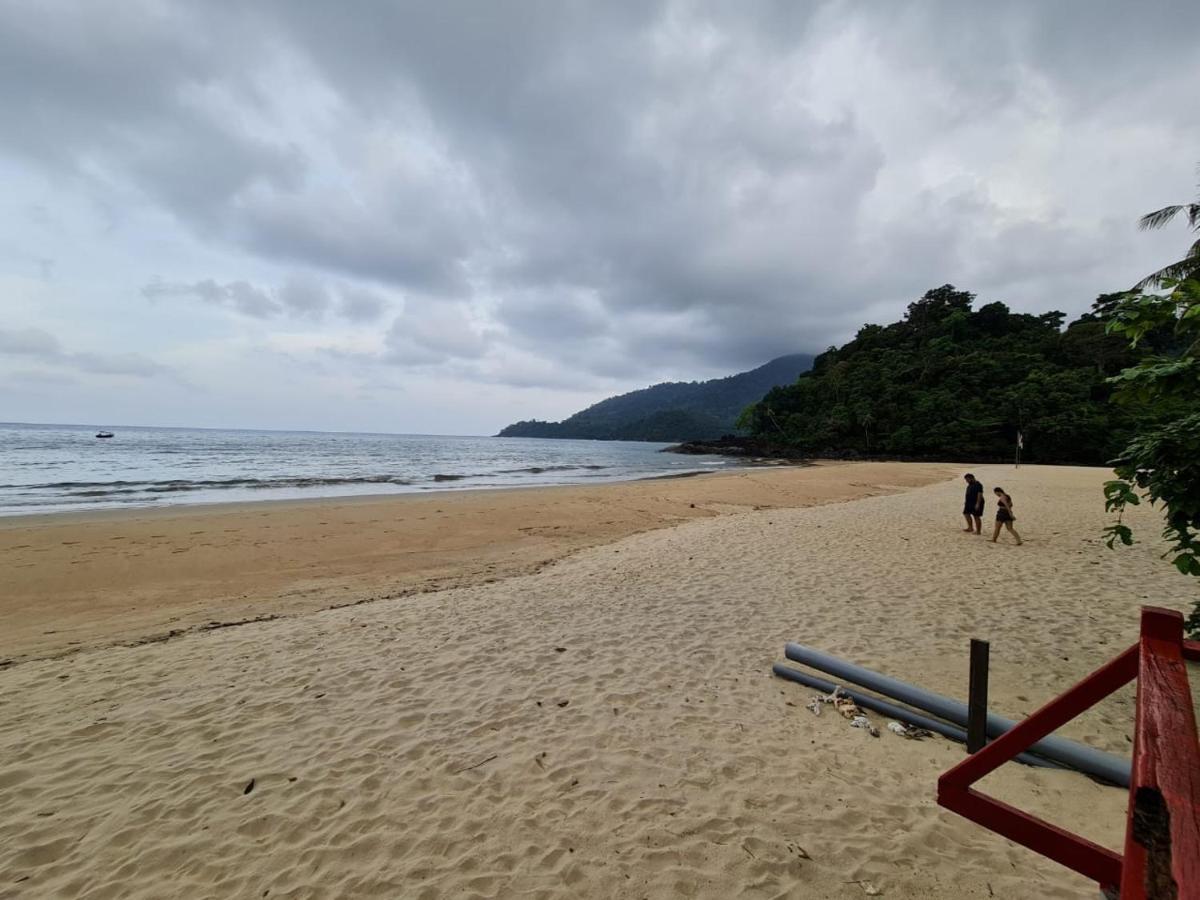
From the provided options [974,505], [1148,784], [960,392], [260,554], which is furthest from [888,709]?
[960,392]

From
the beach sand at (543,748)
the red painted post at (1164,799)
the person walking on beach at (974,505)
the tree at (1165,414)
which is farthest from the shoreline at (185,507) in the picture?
the red painted post at (1164,799)

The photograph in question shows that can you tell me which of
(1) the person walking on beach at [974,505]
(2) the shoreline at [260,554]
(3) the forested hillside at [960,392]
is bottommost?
(2) the shoreline at [260,554]

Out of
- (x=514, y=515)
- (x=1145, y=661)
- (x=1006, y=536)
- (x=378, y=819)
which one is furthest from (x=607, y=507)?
(x=1145, y=661)

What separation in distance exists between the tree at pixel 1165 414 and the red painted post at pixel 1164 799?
2.52 meters

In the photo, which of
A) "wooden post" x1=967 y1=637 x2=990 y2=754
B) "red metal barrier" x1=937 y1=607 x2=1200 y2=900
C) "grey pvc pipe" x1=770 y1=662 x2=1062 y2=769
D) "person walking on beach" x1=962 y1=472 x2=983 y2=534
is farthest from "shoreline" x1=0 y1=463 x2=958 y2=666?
"red metal barrier" x1=937 y1=607 x2=1200 y2=900

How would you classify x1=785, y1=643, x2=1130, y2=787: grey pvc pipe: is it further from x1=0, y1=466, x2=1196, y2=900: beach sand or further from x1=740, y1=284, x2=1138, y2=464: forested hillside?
x1=740, y1=284, x2=1138, y2=464: forested hillside

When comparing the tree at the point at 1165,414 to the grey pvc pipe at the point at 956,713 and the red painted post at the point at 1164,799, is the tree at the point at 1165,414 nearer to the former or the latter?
the grey pvc pipe at the point at 956,713

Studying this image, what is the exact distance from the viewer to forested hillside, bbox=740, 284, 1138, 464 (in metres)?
47.7

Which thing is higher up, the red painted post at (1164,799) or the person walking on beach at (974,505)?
the red painted post at (1164,799)

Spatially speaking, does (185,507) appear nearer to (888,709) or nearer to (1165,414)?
(888,709)

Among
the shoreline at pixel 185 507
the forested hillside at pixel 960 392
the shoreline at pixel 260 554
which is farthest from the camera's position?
the forested hillside at pixel 960 392

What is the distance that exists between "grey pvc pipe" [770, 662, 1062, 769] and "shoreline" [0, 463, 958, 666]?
5909 millimetres

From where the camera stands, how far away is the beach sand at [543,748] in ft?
9.43

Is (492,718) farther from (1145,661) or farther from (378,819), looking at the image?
(1145,661)
